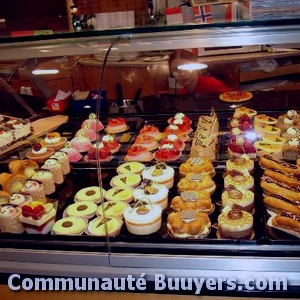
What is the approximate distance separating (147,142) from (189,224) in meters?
1.19

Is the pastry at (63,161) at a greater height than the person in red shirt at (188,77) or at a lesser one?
lesser

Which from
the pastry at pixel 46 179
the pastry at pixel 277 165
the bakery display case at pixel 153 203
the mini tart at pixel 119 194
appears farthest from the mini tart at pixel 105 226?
the pastry at pixel 277 165

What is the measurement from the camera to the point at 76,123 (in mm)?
3557

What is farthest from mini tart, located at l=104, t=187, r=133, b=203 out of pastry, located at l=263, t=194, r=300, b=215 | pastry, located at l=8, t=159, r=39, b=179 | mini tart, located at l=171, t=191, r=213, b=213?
pastry, located at l=263, t=194, r=300, b=215

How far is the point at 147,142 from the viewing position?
3098 mm

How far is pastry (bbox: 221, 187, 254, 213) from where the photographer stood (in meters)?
2.15

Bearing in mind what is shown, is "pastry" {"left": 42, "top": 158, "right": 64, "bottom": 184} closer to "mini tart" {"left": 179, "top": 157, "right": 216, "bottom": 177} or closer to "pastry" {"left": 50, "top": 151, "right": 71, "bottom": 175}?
"pastry" {"left": 50, "top": 151, "right": 71, "bottom": 175}

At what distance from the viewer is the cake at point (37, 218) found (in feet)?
7.06

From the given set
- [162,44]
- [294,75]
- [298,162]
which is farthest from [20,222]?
[294,75]

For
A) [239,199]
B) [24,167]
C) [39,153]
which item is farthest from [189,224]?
[39,153]

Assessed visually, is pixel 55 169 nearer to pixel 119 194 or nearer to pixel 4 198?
pixel 4 198

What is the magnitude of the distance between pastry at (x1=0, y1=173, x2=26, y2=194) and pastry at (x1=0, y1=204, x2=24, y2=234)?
1.25 feet

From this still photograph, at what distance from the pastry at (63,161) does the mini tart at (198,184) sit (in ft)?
2.70

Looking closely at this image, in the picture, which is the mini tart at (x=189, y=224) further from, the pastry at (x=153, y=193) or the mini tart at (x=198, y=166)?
the mini tart at (x=198, y=166)
